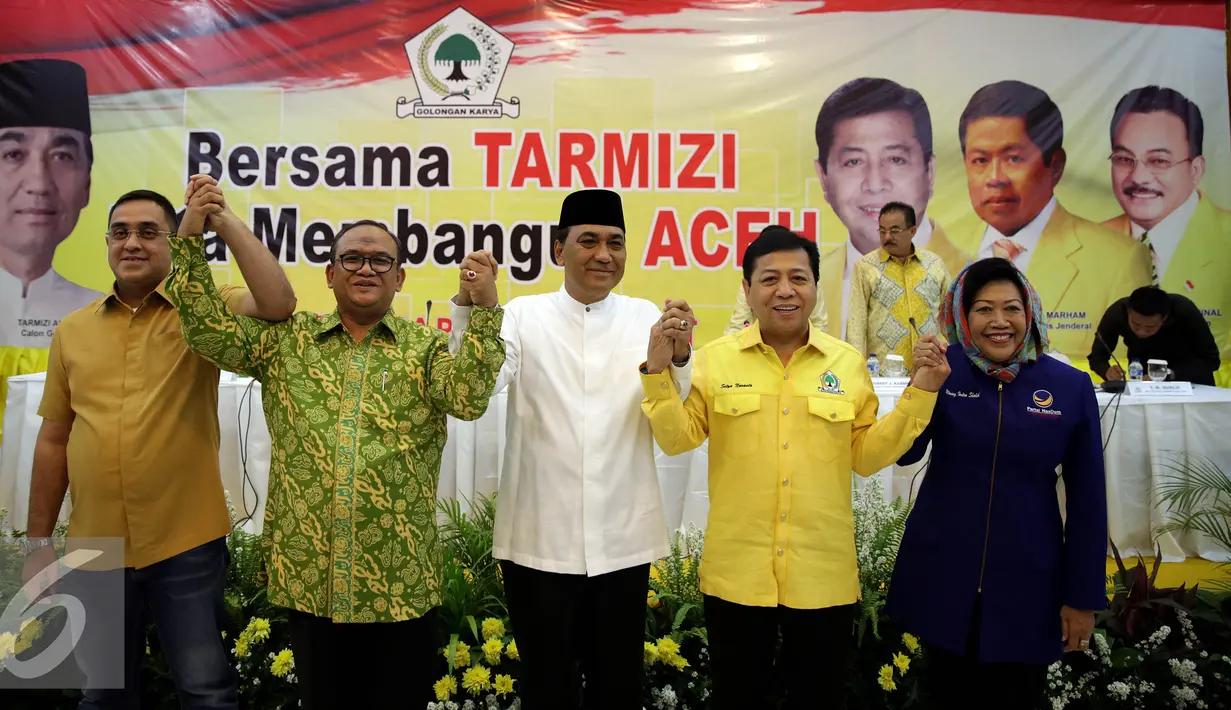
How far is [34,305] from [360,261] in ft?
19.2

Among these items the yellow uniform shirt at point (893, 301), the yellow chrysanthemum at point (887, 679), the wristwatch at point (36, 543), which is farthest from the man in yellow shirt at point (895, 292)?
the wristwatch at point (36, 543)

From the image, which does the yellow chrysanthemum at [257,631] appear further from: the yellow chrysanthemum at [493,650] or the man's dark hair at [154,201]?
the man's dark hair at [154,201]

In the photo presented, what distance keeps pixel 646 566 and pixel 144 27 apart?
248 inches

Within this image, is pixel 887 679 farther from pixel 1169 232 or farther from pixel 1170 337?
pixel 1169 232

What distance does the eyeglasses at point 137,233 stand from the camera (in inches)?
72.8

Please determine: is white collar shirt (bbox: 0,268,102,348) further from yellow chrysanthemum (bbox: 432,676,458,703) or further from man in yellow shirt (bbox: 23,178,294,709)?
yellow chrysanthemum (bbox: 432,676,458,703)

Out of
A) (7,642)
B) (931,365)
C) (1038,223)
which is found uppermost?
(1038,223)

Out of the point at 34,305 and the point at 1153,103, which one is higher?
the point at 1153,103

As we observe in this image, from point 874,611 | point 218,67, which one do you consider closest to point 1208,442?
point 874,611

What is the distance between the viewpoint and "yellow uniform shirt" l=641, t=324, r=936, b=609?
1.74 m

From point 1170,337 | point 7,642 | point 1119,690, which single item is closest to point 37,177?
point 7,642

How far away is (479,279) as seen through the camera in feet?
5.28

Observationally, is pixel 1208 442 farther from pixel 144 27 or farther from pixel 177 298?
pixel 144 27

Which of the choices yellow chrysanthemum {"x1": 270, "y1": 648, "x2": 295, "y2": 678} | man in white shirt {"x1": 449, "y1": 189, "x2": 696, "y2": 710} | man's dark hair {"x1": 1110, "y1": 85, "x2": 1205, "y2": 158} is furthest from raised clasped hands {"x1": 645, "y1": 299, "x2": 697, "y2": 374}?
man's dark hair {"x1": 1110, "y1": 85, "x2": 1205, "y2": 158}
